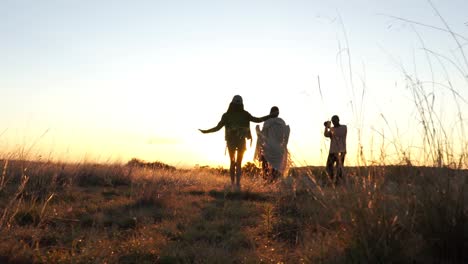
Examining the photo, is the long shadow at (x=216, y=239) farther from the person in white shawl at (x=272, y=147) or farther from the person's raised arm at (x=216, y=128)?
the person in white shawl at (x=272, y=147)

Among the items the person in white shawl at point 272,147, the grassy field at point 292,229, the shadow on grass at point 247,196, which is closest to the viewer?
the grassy field at point 292,229

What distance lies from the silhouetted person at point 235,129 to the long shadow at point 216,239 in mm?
3724

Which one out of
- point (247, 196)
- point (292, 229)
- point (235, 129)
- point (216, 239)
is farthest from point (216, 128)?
point (216, 239)

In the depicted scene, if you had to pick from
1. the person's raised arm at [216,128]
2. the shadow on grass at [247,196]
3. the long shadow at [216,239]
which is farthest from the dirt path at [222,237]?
the person's raised arm at [216,128]

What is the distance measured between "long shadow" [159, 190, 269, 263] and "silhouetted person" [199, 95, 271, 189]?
372cm

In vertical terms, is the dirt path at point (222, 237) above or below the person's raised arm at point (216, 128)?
below

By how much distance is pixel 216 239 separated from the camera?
4.61 meters

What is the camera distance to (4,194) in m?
7.32

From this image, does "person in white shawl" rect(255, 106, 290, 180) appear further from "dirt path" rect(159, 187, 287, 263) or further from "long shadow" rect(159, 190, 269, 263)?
"long shadow" rect(159, 190, 269, 263)

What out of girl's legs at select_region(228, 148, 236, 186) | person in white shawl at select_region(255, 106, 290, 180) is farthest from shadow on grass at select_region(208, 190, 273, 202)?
person in white shawl at select_region(255, 106, 290, 180)

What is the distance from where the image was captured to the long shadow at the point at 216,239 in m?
3.80

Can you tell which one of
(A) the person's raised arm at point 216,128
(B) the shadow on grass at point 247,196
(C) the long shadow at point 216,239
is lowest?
(C) the long shadow at point 216,239

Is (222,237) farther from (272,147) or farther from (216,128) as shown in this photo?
(272,147)

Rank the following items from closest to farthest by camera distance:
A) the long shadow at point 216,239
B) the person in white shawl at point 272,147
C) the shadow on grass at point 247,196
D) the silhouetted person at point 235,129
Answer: the long shadow at point 216,239 < the shadow on grass at point 247,196 < the silhouetted person at point 235,129 < the person in white shawl at point 272,147
